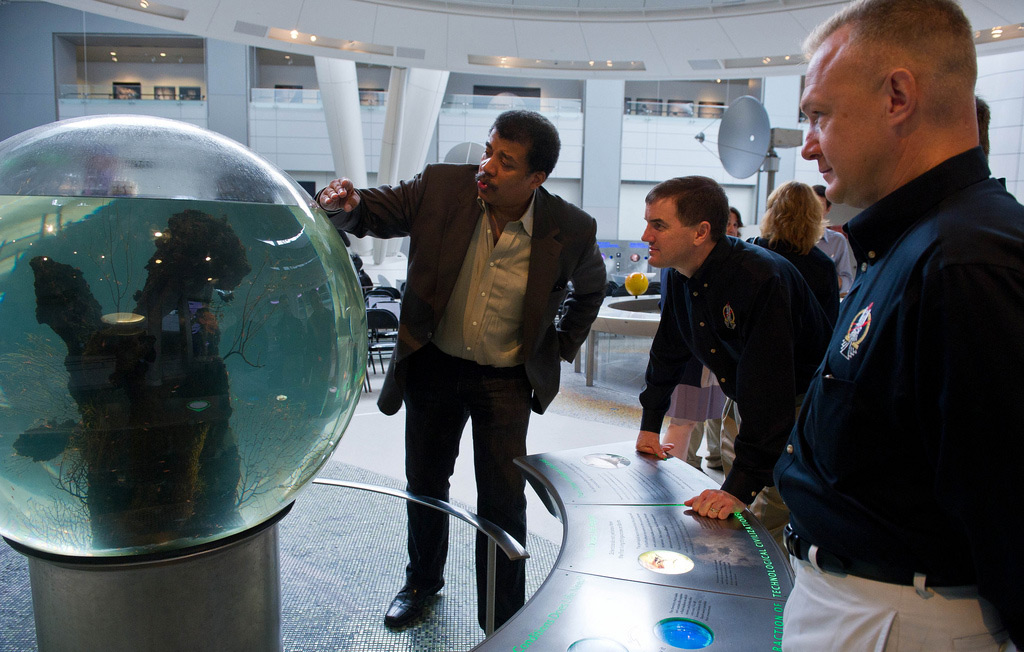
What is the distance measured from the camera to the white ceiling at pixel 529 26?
687 centimetres

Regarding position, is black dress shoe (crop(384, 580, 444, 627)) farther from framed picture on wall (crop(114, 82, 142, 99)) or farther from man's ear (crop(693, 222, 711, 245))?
framed picture on wall (crop(114, 82, 142, 99))

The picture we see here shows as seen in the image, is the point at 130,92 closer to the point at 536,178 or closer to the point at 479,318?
the point at 536,178

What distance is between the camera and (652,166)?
20297 mm

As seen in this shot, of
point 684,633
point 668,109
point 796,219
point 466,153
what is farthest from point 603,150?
point 684,633

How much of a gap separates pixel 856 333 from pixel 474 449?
159 centimetres

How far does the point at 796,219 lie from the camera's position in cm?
359

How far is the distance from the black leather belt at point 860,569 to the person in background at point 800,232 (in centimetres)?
264

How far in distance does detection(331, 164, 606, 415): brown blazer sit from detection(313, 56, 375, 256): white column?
871 cm

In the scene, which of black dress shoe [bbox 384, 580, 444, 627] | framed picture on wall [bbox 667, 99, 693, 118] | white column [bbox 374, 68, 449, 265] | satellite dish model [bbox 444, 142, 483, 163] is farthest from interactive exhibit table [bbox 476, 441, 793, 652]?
framed picture on wall [bbox 667, 99, 693, 118]

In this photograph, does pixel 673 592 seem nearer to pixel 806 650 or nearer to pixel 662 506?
pixel 806 650

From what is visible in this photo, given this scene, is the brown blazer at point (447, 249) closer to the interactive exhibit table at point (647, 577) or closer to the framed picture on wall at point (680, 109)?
the interactive exhibit table at point (647, 577)

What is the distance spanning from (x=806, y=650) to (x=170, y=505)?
101 cm

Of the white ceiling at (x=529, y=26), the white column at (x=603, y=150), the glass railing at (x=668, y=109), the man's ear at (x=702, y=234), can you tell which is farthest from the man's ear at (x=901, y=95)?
the glass railing at (x=668, y=109)

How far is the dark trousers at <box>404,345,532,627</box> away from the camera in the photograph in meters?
2.32
